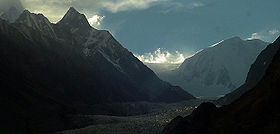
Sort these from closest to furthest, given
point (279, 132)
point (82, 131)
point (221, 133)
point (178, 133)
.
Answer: point (279, 132) < point (221, 133) < point (178, 133) < point (82, 131)

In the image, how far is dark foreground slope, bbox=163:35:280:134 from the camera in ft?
378

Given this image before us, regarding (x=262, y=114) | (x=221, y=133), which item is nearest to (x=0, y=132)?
(x=221, y=133)

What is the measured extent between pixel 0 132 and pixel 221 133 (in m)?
101

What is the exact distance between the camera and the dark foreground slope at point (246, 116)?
4535 inches

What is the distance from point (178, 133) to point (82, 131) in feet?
220

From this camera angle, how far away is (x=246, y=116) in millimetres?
124875

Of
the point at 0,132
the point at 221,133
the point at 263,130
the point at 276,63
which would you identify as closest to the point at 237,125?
the point at 221,133

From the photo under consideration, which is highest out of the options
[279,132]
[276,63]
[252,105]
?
[276,63]

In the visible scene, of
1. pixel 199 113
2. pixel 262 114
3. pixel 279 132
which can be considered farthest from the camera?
pixel 199 113

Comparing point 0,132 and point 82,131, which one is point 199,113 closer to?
point 82,131

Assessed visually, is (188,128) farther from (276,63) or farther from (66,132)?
(66,132)

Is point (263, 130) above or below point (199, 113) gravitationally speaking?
below

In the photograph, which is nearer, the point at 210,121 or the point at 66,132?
the point at 210,121

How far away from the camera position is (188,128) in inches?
5625
